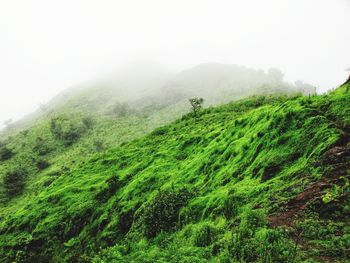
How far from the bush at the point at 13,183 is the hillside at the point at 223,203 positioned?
1285 inches

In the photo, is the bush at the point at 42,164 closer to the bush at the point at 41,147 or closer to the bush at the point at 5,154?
the bush at the point at 41,147

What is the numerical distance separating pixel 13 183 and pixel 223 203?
57841mm

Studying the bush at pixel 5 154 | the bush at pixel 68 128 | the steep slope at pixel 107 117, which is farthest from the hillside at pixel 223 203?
the bush at pixel 68 128

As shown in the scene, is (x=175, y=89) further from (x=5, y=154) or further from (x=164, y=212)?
(x=164, y=212)

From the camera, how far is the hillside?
819 cm

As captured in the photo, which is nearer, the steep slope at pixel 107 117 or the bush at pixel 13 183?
the bush at pixel 13 183

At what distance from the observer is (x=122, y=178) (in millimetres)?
26891

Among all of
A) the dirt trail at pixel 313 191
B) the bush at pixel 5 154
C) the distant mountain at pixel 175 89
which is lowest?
the distant mountain at pixel 175 89

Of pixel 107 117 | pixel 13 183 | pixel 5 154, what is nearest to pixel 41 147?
pixel 5 154

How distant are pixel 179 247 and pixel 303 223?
14.7 feet

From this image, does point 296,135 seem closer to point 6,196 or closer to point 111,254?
point 111,254

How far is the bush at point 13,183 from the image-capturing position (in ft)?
188

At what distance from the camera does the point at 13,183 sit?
58.2 m

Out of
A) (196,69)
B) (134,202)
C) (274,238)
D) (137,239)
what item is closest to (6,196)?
(134,202)
